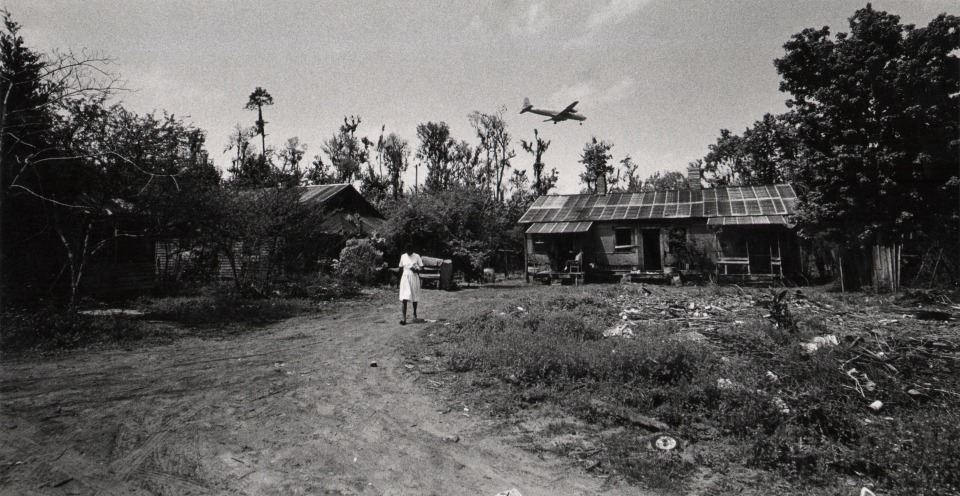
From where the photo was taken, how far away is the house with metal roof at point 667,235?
18.8 m

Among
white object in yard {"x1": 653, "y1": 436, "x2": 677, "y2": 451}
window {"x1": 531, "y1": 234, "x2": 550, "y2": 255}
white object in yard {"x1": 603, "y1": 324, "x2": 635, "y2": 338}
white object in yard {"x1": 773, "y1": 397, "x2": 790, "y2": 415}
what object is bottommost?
white object in yard {"x1": 653, "y1": 436, "x2": 677, "y2": 451}

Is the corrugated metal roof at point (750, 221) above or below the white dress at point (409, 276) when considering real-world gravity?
above

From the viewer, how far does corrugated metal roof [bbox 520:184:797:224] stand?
19.5 m

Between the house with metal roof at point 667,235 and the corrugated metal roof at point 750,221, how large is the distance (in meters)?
0.03

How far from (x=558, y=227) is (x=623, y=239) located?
127 inches

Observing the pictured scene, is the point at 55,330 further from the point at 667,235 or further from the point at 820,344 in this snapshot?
the point at 667,235

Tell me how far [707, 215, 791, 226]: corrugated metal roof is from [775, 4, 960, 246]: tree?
3.22 metres

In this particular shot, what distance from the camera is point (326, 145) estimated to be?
47000 millimetres

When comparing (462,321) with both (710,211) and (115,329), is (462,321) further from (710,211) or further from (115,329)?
(710,211)

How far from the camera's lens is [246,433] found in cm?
440

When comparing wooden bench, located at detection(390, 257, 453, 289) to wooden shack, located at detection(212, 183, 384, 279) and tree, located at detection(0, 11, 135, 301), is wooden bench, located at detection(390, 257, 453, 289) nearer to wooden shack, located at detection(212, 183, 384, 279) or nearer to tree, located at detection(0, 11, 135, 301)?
wooden shack, located at detection(212, 183, 384, 279)

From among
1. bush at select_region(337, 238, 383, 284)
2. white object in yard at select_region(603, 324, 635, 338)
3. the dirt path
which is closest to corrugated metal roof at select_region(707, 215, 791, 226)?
white object in yard at select_region(603, 324, 635, 338)

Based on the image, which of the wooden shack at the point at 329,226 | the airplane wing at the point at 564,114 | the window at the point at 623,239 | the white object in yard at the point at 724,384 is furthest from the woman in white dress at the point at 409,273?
the window at the point at 623,239

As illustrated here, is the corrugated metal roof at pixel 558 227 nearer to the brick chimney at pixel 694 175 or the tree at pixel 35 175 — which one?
the brick chimney at pixel 694 175
